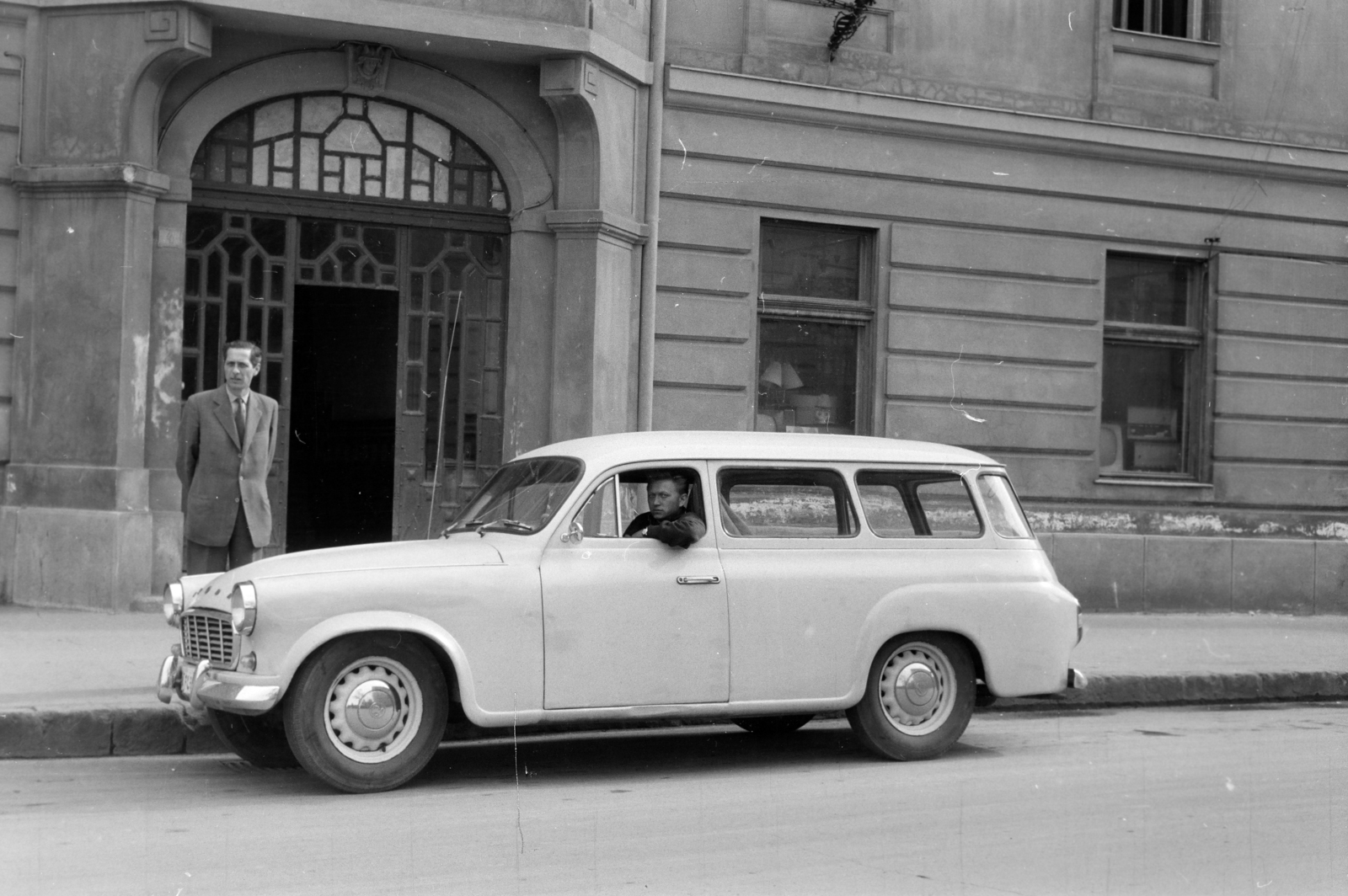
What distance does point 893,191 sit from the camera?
15.0 m

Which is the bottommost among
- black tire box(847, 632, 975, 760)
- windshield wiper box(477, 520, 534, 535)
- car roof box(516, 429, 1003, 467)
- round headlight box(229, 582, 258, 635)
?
black tire box(847, 632, 975, 760)

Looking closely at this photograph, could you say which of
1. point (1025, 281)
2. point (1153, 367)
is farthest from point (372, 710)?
point (1153, 367)

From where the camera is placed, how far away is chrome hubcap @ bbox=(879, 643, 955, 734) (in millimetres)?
8172

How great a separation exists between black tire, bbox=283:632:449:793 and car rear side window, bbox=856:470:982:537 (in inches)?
95.5

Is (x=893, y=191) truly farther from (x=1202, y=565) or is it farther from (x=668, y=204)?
(x=1202, y=565)

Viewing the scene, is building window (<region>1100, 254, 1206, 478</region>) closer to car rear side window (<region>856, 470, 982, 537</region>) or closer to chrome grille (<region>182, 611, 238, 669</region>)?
car rear side window (<region>856, 470, 982, 537</region>)

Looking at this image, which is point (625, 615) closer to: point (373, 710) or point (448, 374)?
point (373, 710)

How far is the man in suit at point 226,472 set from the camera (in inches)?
364

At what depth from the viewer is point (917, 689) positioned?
27.0ft

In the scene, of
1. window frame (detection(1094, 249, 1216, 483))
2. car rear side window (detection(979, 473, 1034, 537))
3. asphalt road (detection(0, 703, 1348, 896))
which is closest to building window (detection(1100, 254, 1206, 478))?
window frame (detection(1094, 249, 1216, 483))

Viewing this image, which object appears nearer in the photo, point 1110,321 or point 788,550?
point 788,550

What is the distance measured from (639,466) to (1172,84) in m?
10.3

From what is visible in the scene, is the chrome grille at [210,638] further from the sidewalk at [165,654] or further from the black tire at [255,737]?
the sidewalk at [165,654]

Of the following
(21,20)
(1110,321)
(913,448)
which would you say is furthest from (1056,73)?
(21,20)
